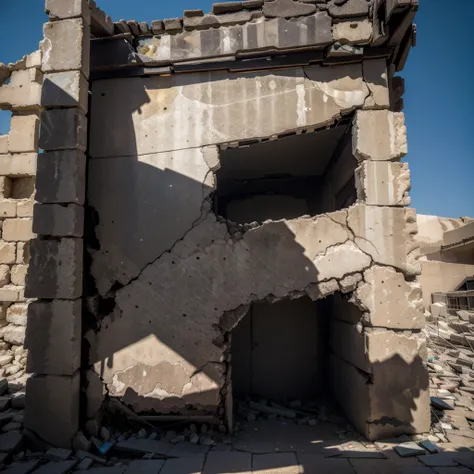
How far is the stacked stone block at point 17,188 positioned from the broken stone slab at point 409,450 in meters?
6.23

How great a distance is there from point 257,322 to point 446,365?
3.62m

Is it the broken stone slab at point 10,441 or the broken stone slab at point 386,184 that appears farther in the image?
the broken stone slab at point 386,184

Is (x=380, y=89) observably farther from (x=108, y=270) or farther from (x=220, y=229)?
(x=108, y=270)

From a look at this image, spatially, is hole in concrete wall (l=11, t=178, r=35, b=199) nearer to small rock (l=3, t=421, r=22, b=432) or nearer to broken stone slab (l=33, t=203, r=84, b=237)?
broken stone slab (l=33, t=203, r=84, b=237)

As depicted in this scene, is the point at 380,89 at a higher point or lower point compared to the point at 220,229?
higher

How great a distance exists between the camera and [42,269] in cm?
377

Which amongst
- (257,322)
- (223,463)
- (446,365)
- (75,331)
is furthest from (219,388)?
(446,365)

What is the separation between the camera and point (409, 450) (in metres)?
3.30

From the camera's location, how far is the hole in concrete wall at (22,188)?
6.60m

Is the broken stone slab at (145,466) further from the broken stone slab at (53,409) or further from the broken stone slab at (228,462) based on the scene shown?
the broken stone slab at (53,409)

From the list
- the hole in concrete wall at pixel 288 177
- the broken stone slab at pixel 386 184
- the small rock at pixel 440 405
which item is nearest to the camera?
the broken stone slab at pixel 386 184

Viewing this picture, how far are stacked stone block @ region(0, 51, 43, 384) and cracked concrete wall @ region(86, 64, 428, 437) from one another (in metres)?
3.31

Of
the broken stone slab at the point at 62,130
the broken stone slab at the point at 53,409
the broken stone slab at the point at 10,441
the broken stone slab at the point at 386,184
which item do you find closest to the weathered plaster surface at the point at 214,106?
the broken stone slab at the point at 62,130

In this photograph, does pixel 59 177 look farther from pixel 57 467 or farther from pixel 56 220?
pixel 57 467
